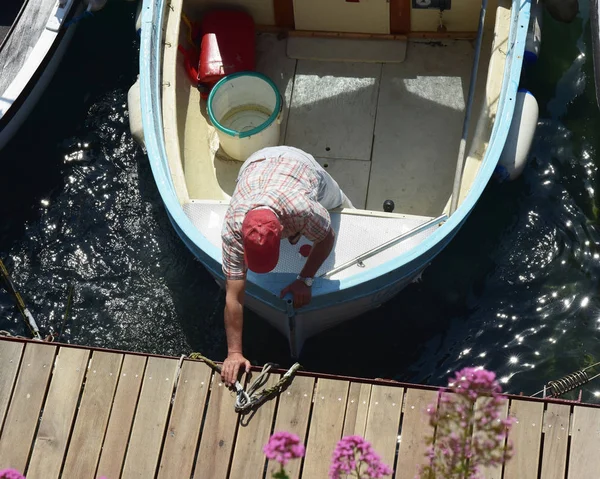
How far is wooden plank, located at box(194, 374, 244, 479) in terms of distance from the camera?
473 cm

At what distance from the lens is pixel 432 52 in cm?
720

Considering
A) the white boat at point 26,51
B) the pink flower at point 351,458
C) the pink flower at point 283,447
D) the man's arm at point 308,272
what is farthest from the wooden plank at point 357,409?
the white boat at point 26,51

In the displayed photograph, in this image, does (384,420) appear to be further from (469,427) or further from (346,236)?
(346,236)

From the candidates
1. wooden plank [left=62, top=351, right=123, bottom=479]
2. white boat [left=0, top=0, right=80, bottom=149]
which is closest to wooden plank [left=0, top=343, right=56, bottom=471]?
wooden plank [left=62, top=351, right=123, bottom=479]

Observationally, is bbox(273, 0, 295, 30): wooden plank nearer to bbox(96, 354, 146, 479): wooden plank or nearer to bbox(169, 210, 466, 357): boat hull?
bbox(169, 210, 466, 357): boat hull

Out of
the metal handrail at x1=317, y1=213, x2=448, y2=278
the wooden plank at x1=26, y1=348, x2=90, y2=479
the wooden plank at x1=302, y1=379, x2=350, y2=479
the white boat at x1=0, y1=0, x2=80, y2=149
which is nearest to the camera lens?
the wooden plank at x1=302, y1=379, x2=350, y2=479

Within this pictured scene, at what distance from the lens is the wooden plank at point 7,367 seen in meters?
4.96

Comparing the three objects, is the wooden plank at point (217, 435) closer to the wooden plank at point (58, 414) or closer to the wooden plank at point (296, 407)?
the wooden plank at point (296, 407)

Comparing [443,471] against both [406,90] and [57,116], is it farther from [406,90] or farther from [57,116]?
[57,116]

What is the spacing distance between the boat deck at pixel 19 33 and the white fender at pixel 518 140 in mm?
3939

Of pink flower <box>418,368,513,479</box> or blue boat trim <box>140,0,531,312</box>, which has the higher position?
blue boat trim <box>140,0,531,312</box>

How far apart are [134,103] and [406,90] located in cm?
211

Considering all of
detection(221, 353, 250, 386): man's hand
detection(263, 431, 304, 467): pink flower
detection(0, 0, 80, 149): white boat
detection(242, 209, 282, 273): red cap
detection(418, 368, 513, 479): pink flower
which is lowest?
detection(263, 431, 304, 467): pink flower

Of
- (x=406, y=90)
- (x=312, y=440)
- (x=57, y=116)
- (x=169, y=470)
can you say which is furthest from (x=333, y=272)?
(x=57, y=116)
